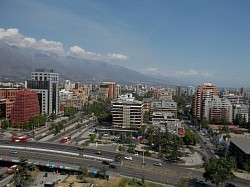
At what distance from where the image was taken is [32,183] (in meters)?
20.3

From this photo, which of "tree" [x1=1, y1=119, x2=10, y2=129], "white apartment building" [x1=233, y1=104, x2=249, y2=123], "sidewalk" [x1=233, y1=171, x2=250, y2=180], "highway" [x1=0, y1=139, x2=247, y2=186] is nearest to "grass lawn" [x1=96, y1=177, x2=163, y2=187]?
"highway" [x1=0, y1=139, x2=247, y2=186]

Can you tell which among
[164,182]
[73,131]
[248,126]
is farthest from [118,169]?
[248,126]

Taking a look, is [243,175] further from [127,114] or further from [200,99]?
[200,99]

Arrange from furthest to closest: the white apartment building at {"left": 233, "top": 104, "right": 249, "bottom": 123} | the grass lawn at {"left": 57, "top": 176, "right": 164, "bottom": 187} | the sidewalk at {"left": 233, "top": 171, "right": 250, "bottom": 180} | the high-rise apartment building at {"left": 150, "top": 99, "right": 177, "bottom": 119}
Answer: the white apartment building at {"left": 233, "top": 104, "right": 249, "bottom": 123} < the high-rise apartment building at {"left": 150, "top": 99, "right": 177, "bottom": 119} < the sidewalk at {"left": 233, "top": 171, "right": 250, "bottom": 180} < the grass lawn at {"left": 57, "top": 176, "right": 164, "bottom": 187}

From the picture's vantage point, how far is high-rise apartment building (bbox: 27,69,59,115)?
169 ft

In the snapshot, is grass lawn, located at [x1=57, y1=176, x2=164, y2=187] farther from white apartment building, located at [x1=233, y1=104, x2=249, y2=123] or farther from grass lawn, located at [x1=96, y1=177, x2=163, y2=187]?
white apartment building, located at [x1=233, y1=104, x2=249, y2=123]

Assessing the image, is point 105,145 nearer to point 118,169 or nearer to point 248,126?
point 118,169

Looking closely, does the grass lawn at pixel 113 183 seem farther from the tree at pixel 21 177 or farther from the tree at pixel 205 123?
the tree at pixel 205 123

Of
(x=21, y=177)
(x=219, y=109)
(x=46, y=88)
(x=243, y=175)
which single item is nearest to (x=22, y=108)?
(x=46, y=88)

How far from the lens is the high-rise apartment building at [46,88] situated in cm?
5166

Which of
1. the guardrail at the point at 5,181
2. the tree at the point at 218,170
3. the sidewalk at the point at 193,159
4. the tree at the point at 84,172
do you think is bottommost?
the sidewalk at the point at 193,159

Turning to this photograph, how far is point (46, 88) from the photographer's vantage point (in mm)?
51938

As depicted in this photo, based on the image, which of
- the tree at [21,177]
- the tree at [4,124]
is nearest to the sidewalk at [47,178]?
the tree at [21,177]

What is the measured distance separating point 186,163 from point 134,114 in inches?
602
